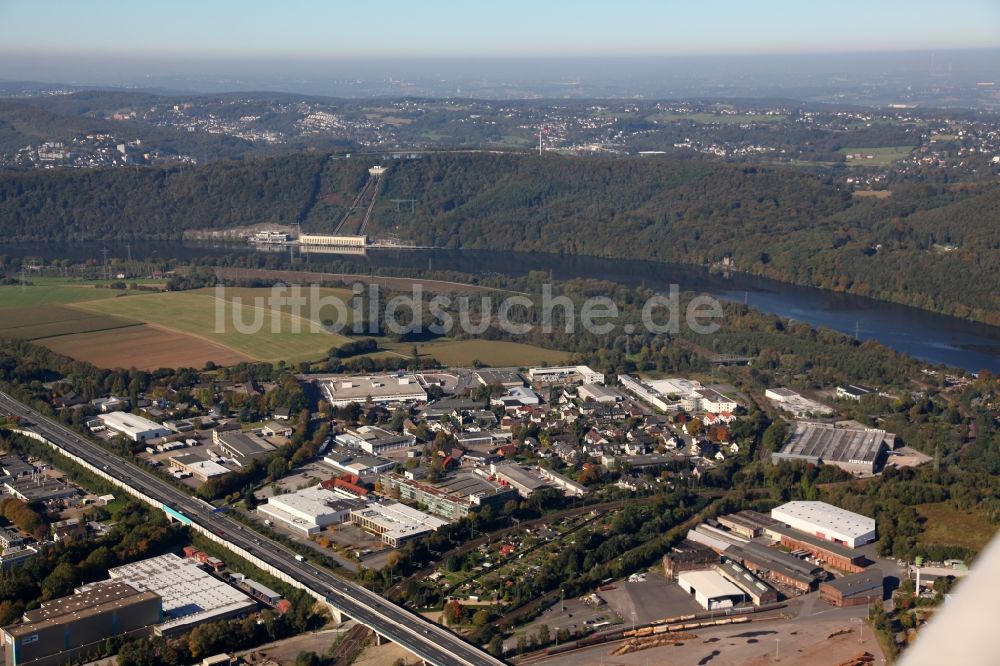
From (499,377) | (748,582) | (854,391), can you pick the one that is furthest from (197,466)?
(854,391)

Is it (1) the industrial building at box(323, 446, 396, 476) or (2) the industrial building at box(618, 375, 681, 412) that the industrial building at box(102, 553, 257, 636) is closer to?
(1) the industrial building at box(323, 446, 396, 476)

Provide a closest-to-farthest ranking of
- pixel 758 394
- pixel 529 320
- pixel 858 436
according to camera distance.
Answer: pixel 858 436 < pixel 758 394 < pixel 529 320

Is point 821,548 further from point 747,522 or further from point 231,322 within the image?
point 231,322

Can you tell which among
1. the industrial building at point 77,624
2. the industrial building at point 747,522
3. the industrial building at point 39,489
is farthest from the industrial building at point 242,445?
the industrial building at point 747,522

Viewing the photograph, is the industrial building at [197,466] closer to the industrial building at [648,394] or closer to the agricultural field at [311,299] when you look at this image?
the industrial building at [648,394]

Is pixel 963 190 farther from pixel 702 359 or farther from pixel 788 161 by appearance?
pixel 702 359

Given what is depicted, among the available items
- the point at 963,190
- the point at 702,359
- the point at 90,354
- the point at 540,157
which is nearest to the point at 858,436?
the point at 702,359

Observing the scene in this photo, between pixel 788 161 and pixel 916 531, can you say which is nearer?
pixel 916 531
